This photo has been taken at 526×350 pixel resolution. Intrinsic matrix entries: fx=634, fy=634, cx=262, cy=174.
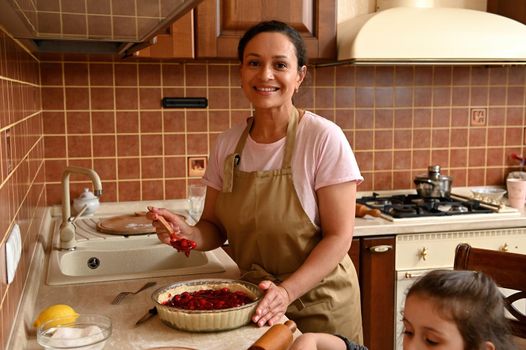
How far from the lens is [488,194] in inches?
112

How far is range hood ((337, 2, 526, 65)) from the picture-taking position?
2387 mm

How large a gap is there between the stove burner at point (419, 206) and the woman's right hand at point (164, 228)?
1.06 metres

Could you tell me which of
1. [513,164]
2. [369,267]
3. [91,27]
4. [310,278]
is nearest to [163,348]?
[310,278]

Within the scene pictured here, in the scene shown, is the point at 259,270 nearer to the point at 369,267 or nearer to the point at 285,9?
the point at 369,267

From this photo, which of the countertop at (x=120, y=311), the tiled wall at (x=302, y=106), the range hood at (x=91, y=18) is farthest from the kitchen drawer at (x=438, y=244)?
the range hood at (x=91, y=18)

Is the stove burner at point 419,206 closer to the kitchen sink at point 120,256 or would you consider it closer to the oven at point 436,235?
the oven at point 436,235

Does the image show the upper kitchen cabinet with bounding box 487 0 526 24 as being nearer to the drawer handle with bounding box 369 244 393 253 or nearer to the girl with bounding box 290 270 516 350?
the drawer handle with bounding box 369 244 393 253

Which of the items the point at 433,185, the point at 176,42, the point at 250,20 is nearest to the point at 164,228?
the point at 176,42

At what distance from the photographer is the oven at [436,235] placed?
2451 mm

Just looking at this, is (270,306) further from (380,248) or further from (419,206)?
(419,206)

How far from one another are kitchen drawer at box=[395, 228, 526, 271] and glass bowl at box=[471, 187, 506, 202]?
0.27m

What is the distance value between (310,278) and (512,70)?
79.4 inches

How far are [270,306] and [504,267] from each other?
0.56 meters

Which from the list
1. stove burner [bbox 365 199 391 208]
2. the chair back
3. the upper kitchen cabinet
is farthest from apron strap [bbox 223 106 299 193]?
the upper kitchen cabinet
